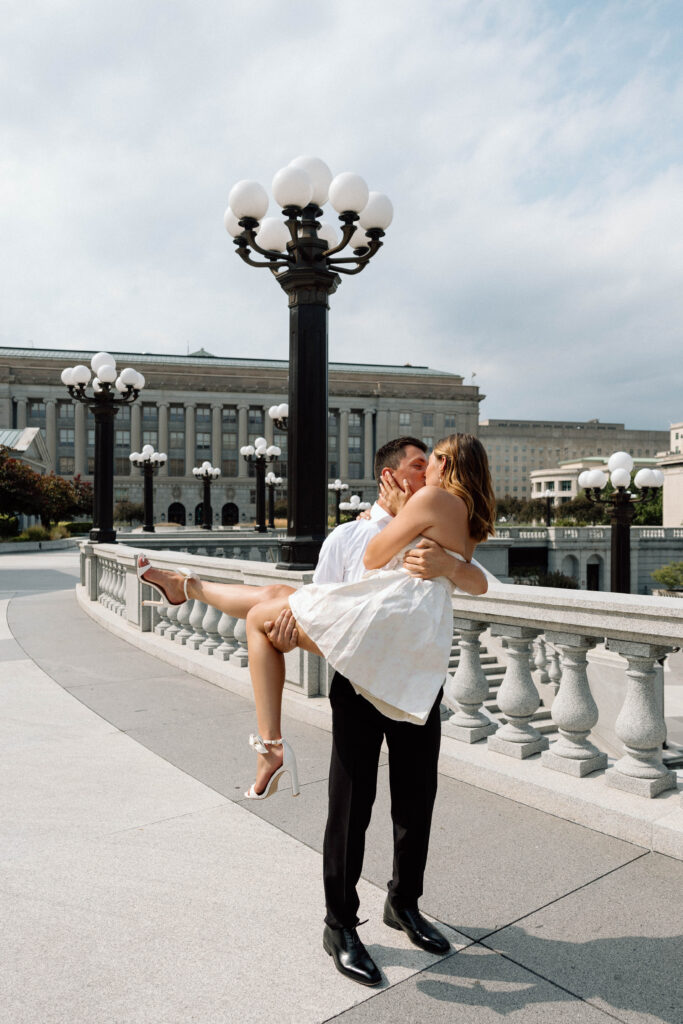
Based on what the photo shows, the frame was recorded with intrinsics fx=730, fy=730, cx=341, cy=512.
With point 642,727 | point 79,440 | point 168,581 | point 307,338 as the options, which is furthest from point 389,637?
point 79,440

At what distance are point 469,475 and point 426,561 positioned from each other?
373 millimetres

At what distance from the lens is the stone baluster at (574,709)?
404cm

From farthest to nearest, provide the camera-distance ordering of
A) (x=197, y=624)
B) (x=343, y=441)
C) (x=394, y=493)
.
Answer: (x=343, y=441) < (x=197, y=624) < (x=394, y=493)

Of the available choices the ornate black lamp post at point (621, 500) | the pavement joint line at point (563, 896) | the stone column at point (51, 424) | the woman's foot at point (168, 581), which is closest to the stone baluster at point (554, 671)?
the ornate black lamp post at point (621, 500)

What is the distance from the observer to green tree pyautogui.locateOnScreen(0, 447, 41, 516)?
3903cm

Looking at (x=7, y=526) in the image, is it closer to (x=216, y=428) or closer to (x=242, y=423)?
→ (x=242, y=423)

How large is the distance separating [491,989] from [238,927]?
1004mm

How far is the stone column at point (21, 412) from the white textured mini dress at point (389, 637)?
102 meters

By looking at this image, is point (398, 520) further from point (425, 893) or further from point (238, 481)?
point (238, 481)

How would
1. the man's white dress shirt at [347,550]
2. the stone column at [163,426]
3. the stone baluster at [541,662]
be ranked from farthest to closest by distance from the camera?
the stone column at [163,426], the stone baluster at [541,662], the man's white dress shirt at [347,550]

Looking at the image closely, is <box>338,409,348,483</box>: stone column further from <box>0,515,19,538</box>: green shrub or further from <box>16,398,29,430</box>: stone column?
<box>0,515,19,538</box>: green shrub

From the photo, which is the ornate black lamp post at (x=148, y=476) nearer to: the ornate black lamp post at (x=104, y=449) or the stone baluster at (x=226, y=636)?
the ornate black lamp post at (x=104, y=449)

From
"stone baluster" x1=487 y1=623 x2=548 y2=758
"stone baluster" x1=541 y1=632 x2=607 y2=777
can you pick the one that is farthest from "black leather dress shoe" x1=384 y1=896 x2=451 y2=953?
"stone baluster" x1=487 y1=623 x2=548 y2=758

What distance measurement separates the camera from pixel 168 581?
318 centimetres
